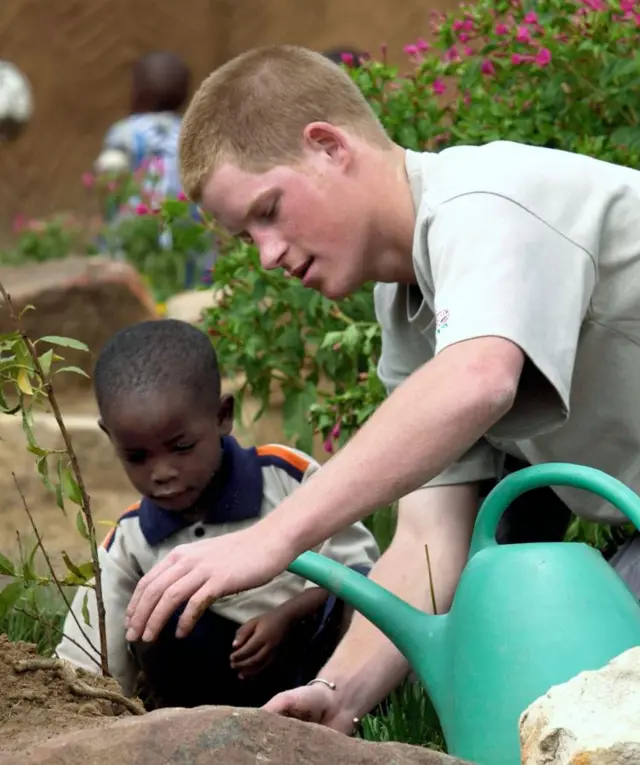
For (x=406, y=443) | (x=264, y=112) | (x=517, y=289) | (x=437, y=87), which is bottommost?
(x=437, y=87)

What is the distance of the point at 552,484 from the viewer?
1.97 m

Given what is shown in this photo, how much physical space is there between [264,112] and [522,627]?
0.97 m

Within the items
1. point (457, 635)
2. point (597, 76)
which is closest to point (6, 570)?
point (457, 635)

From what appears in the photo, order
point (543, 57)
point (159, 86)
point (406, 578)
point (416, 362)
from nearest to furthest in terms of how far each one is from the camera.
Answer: point (406, 578) < point (416, 362) < point (543, 57) < point (159, 86)

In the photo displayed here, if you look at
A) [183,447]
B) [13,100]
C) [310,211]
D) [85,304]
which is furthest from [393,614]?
[13,100]

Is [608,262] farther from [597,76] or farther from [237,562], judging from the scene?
[597,76]

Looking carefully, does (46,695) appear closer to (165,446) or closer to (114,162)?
(165,446)

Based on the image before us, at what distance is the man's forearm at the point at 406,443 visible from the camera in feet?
6.16

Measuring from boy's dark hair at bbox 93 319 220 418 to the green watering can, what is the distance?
100 centimetres

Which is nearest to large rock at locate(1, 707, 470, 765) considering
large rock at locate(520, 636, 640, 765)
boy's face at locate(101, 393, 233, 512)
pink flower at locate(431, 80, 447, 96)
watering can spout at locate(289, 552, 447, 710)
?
large rock at locate(520, 636, 640, 765)

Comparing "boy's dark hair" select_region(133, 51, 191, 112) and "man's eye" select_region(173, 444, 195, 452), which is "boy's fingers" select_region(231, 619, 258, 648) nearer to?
"man's eye" select_region(173, 444, 195, 452)

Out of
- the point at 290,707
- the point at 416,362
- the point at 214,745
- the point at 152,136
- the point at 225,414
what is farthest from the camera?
the point at 152,136

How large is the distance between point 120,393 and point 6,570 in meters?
0.77

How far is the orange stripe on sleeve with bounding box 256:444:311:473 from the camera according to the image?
2975 mm
